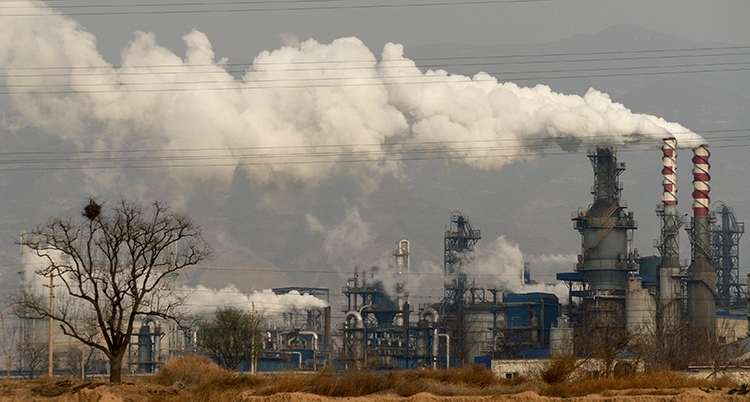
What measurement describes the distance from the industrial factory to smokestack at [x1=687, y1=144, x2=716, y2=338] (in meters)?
0.10

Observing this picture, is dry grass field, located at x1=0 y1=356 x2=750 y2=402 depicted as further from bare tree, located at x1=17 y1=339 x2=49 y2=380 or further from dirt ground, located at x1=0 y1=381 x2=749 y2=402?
bare tree, located at x1=17 y1=339 x2=49 y2=380

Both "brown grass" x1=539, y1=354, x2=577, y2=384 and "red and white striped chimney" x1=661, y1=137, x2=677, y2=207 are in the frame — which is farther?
"red and white striped chimney" x1=661, y1=137, x2=677, y2=207

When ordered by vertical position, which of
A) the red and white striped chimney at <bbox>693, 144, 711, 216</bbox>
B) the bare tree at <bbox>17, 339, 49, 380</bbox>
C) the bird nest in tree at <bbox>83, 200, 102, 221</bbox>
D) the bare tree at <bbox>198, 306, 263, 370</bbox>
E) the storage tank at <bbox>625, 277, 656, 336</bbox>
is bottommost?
the bare tree at <bbox>17, 339, 49, 380</bbox>

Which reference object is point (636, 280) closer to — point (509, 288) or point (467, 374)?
point (509, 288)

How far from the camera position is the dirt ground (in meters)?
22.0

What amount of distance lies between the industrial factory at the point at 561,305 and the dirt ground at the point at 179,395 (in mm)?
36818

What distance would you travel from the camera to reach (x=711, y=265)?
7794 centimetres

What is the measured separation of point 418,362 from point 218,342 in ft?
92.2

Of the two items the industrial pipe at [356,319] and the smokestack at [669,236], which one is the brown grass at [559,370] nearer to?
the smokestack at [669,236]

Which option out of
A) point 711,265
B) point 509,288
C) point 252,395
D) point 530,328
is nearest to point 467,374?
point 252,395

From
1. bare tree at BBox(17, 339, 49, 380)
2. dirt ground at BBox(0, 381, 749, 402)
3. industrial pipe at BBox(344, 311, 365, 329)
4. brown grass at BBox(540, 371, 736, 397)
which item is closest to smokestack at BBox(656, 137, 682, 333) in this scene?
industrial pipe at BBox(344, 311, 365, 329)

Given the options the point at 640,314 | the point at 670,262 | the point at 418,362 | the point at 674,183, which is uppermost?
the point at 674,183

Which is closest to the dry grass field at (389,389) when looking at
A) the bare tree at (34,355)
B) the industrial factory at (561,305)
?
the industrial factory at (561,305)

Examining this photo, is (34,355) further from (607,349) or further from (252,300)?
(607,349)
